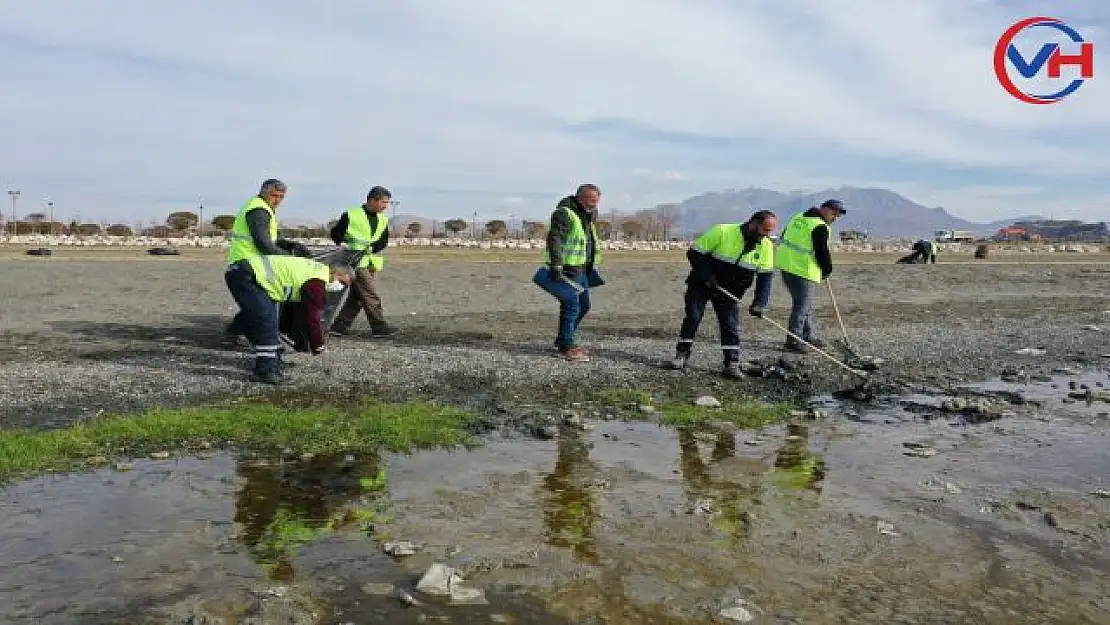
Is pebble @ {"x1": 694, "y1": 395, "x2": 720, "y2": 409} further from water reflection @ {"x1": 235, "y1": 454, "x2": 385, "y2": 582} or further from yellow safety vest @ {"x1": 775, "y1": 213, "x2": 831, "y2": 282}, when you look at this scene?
water reflection @ {"x1": 235, "y1": 454, "x2": 385, "y2": 582}

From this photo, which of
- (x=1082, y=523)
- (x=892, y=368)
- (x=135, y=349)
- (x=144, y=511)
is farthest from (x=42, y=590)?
(x=892, y=368)

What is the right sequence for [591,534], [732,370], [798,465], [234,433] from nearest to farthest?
1. [591,534]
2. [798,465]
3. [234,433]
4. [732,370]

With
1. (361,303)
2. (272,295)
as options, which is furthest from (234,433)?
(361,303)

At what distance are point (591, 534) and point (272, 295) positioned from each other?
17.9 ft

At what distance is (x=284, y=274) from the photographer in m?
9.18

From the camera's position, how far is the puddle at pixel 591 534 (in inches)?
165

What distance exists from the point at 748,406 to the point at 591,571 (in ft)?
15.6

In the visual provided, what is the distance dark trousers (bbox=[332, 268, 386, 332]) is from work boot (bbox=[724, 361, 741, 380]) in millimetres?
5149

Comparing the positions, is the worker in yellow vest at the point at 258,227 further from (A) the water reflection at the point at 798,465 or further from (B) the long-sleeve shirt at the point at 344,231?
(A) the water reflection at the point at 798,465

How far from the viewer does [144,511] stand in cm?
527

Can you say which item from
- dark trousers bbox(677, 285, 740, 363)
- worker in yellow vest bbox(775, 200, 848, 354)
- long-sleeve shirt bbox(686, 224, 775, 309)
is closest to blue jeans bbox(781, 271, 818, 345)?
worker in yellow vest bbox(775, 200, 848, 354)

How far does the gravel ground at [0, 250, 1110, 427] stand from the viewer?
29.1 ft

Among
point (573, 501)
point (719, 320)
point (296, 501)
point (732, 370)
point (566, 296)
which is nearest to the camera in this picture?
point (296, 501)

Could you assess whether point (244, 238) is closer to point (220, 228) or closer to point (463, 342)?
point (463, 342)
